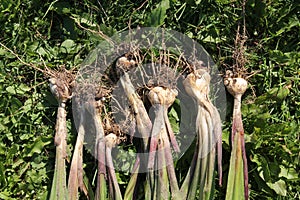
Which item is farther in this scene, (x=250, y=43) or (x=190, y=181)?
(x=250, y=43)

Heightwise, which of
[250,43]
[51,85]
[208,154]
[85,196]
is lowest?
[85,196]

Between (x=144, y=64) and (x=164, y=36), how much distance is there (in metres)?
0.11

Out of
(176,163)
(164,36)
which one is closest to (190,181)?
(176,163)

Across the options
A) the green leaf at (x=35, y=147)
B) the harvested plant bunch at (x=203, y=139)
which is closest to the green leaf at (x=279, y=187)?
the harvested plant bunch at (x=203, y=139)

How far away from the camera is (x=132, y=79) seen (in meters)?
1.73

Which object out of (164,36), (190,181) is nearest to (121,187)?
(190,181)

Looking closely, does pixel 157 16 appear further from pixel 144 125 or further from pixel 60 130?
pixel 60 130

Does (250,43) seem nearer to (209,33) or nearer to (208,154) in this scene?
(209,33)

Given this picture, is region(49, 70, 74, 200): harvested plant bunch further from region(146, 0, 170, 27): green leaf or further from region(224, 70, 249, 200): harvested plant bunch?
region(224, 70, 249, 200): harvested plant bunch

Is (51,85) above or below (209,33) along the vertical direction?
below

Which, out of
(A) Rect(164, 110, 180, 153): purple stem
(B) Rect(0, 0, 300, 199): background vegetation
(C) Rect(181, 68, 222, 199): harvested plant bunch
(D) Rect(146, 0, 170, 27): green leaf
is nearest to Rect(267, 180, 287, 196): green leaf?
(B) Rect(0, 0, 300, 199): background vegetation

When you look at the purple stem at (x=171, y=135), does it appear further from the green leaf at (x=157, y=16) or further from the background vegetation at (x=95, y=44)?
the green leaf at (x=157, y=16)

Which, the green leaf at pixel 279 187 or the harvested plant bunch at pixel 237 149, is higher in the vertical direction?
the harvested plant bunch at pixel 237 149

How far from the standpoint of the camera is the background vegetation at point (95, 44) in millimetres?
1748
